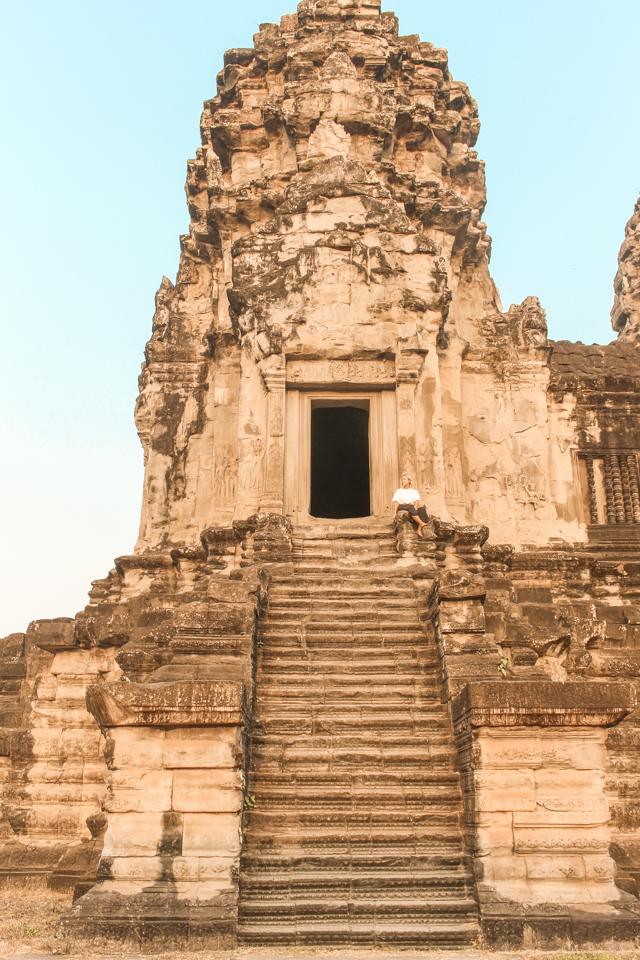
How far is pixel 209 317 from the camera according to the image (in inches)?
581

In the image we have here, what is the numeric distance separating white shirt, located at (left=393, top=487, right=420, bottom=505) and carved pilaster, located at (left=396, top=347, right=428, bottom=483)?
105cm

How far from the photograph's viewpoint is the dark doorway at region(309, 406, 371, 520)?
19.4 meters

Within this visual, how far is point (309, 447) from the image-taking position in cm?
1275

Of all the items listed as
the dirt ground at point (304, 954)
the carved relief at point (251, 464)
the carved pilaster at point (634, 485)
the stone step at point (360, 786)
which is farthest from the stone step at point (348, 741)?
the carved pilaster at point (634, 485)

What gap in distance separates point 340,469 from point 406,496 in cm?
1076

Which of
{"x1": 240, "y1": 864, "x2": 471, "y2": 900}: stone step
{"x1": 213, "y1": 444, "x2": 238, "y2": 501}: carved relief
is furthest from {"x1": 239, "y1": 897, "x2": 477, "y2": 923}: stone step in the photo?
{"x1": 213, "y1": 444, "x2": 238, "y2": 501}: carved relief

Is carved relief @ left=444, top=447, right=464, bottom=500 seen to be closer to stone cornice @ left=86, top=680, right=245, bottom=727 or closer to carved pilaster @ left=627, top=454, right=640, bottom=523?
carved pilaster @ left=627, top=454, right=640, bottom=523

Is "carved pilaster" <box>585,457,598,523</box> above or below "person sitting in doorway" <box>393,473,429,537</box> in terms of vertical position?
above

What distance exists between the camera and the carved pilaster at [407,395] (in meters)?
12.4

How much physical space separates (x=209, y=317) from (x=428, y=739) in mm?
9288

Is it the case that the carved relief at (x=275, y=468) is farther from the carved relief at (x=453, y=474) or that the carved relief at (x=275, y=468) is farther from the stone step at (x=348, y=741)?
the stone step at (x=348, y=741)

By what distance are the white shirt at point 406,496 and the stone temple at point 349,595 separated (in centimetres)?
44

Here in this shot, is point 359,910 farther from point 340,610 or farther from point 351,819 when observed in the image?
point 340,610

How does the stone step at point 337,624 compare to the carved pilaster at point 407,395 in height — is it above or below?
below
